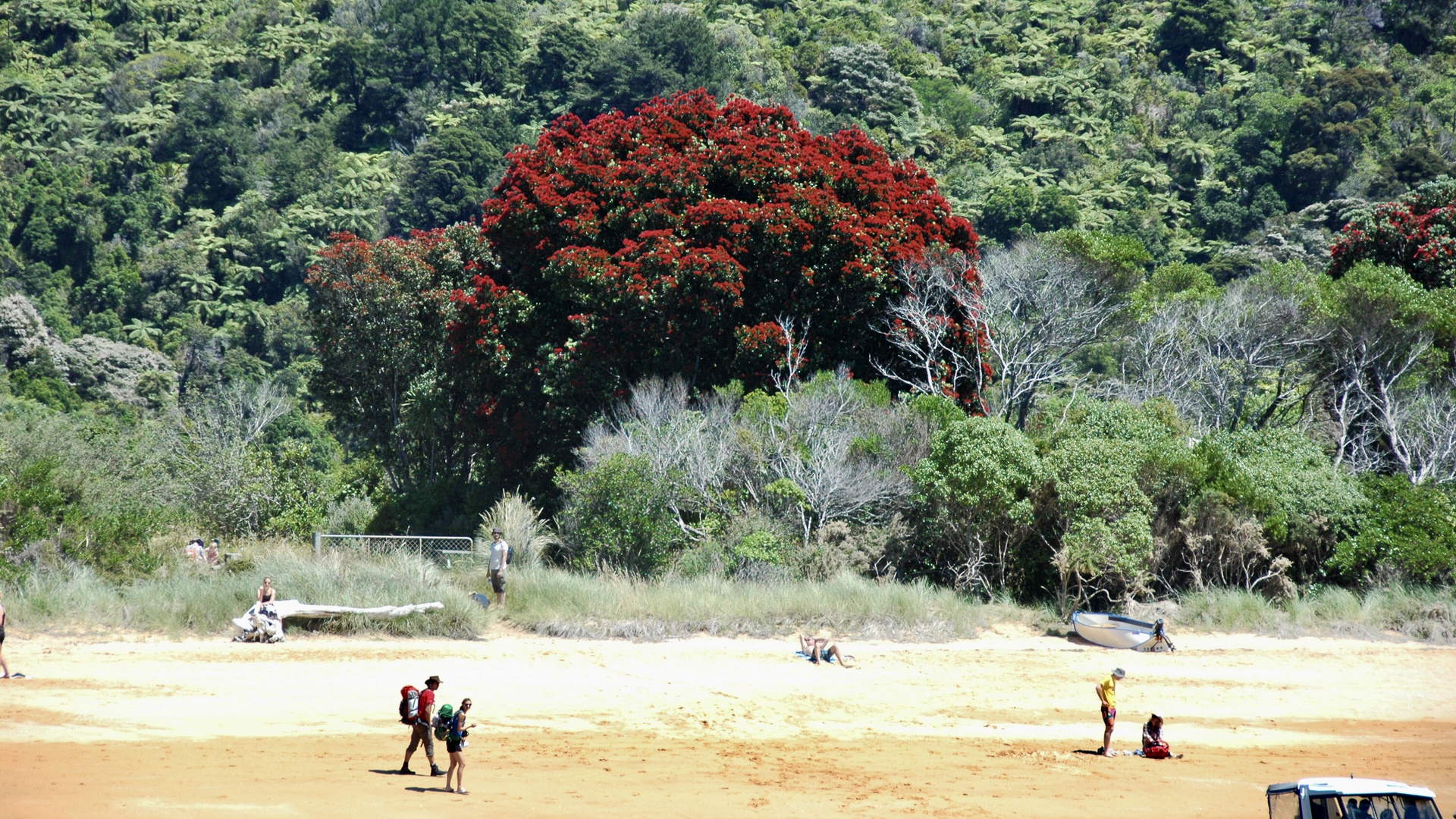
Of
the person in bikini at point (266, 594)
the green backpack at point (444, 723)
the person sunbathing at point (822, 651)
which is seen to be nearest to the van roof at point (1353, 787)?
the green backpack at point (444, 723)

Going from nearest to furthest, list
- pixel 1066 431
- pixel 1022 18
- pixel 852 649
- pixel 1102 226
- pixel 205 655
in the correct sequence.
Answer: pixel 205 655, pixel 852 649, pixel 1066 431, pixel 1102 226, pixel 1022 18

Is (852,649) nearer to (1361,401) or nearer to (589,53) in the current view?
(1361,401)

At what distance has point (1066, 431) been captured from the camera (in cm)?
2130

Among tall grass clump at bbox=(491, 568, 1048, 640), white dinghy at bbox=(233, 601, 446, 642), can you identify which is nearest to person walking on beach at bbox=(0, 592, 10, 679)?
white dinghy at bbox=(233, 601, 446, 642)

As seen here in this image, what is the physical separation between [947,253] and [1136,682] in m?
9.40

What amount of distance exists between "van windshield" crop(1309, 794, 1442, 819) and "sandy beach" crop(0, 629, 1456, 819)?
2.18m

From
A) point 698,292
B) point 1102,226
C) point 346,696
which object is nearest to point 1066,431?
point 698,292

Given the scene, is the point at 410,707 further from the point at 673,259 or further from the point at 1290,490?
the point at 1290,490

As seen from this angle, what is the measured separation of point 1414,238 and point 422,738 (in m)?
22.2

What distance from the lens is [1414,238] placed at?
26.1m

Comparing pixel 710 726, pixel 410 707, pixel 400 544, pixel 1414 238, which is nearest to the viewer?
pixel 410 707

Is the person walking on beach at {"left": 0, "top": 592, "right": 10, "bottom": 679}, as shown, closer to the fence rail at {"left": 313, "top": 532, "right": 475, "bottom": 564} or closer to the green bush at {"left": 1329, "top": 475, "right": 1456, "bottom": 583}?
the fence rail at {"left": 313, "top": 532, "right": 475, "bottom": 564}

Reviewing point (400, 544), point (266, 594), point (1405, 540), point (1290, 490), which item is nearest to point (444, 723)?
point (266, 594)

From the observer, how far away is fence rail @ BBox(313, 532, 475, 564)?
20.5 meters
